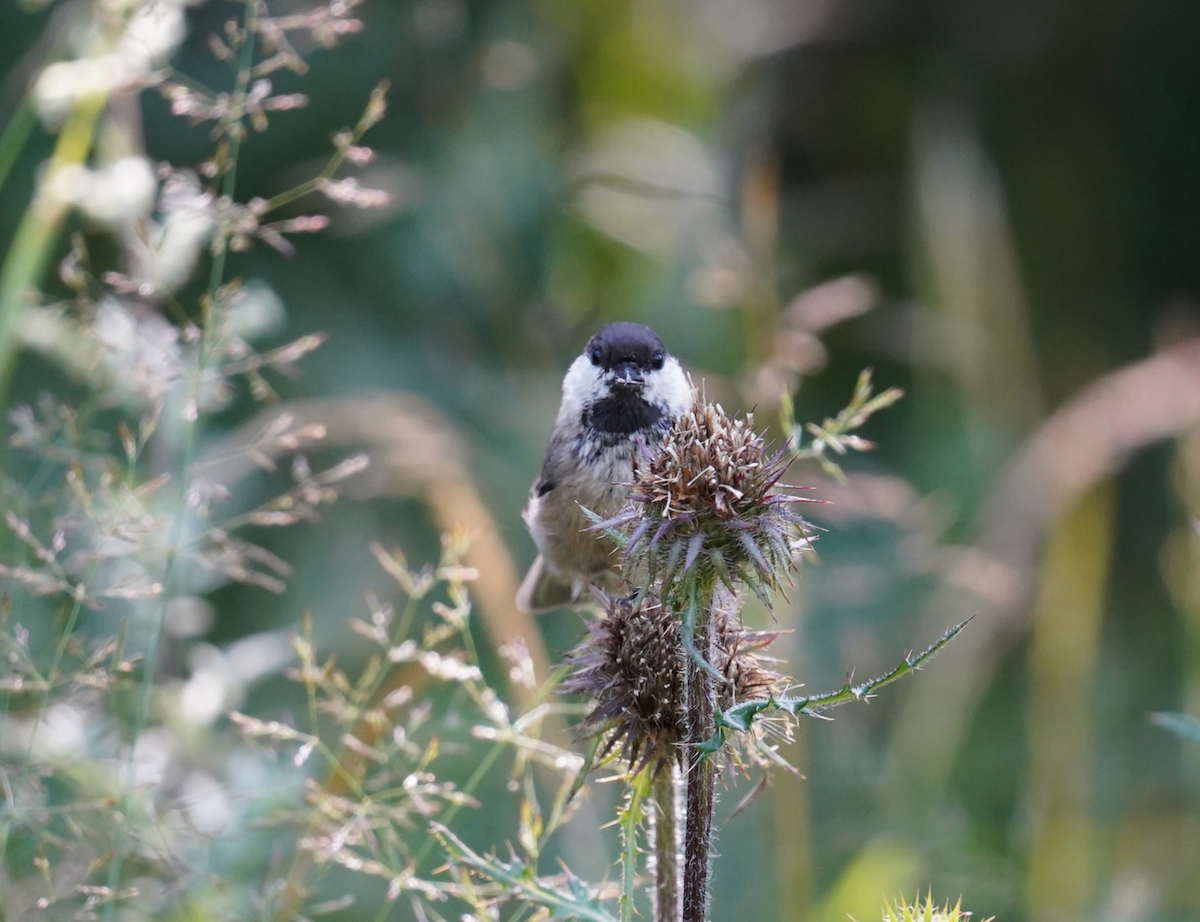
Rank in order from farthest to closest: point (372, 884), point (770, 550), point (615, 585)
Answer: point (372, 884) < point (615, 585) < point (770, 550)

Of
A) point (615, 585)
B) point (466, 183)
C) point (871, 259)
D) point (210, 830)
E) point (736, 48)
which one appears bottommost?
point (210, 830)

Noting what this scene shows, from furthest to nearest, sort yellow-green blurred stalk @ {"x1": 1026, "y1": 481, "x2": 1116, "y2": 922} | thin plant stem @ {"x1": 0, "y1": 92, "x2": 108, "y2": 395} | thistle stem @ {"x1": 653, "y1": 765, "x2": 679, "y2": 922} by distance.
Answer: yellow-green blurred stalk @ {"x1": 1026, "y1": 481, "x2": 1116, "y2": 922} < thin plant stem @ {"x1": 0, "y1": 92, "x2": 108, "y2": 395} < thistle stem @ {"x1": 653, "y1": 765, "x2": 679, "y2": 922}

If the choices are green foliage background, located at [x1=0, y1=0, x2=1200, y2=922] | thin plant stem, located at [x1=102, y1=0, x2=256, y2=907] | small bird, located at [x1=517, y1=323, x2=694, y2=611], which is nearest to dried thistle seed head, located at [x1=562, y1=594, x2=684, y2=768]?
thin plant stem, located at [x1=102, y1=0, x2=256, y2=907]

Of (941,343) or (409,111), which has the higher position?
(409,111)

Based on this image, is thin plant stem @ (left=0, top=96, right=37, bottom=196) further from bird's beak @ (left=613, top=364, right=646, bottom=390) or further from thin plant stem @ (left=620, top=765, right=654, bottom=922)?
thin plant stem @ (left=620, top=765, right=654, bottom=922)

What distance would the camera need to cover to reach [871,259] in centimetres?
580

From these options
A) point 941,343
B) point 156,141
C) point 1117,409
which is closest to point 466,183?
point 156,141

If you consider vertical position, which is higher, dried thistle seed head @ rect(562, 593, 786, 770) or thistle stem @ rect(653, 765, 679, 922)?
dried thistle seed head @ rect(562, 593, 786, 770)

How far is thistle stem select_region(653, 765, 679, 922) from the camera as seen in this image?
1.80m

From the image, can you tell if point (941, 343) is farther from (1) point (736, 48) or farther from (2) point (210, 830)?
(2) point (210, 830)

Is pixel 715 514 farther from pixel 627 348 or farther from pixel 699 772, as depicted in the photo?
pixel 627 348

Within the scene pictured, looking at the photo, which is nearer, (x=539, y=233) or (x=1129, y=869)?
(x=1129, y=869)

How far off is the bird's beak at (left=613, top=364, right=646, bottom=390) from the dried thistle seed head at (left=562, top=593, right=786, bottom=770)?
Answer: 113cm

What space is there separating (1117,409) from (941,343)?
869 mm
